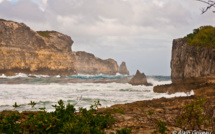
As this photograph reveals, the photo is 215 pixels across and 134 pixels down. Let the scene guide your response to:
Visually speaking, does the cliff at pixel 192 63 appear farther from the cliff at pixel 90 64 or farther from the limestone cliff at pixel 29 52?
the cliff at pixel 90 64

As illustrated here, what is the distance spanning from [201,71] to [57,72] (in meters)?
57.0

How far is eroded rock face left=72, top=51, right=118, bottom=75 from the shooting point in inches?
5130

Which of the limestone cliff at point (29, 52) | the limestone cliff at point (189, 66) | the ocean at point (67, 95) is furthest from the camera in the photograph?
the limestone cliff at point (29, 52)

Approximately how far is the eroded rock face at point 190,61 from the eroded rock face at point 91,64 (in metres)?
104

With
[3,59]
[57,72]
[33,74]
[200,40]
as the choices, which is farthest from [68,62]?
[200,40]

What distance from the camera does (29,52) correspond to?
6450cm

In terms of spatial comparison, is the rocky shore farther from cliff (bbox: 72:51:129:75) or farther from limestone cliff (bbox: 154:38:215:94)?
limestone cliff (bbox: 154:38:215:94)

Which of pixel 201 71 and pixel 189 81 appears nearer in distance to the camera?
pixel 189 81

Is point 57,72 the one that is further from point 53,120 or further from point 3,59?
point 53,120

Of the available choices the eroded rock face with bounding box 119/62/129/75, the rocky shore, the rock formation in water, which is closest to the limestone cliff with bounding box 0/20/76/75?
the rocky shore

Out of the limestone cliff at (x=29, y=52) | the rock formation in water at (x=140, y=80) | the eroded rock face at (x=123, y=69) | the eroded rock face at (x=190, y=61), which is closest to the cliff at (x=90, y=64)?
the eroded rock face at (x=123, y=69)

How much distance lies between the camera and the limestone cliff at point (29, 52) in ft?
195

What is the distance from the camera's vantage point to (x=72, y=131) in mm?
2383

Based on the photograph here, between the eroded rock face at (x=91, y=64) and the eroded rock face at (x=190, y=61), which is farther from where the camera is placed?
the eroded rock face at (x=91, y=64)
